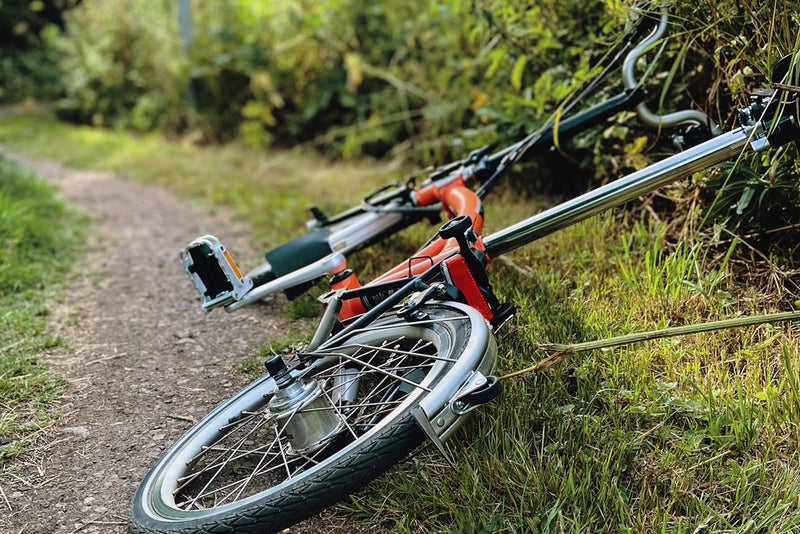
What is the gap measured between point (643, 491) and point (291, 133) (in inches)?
199

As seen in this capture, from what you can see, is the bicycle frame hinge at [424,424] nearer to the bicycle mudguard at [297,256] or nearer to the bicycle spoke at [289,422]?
the bicycle spoke at [289,422]

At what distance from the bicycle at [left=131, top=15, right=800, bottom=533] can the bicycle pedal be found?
327 mm

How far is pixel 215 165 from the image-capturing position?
5773 millimetres

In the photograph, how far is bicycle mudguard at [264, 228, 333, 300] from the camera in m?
2.61

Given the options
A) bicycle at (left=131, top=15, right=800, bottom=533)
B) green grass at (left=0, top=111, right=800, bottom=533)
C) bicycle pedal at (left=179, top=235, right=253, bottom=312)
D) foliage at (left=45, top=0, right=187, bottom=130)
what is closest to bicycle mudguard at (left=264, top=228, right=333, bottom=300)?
green grass at (left=0, top=111, right=800, bottom=533)

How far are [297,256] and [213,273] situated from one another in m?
0.50

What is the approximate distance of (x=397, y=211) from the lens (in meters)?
2.67

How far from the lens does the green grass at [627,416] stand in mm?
1565

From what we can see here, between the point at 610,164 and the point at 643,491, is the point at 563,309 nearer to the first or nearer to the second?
the point at 643,491

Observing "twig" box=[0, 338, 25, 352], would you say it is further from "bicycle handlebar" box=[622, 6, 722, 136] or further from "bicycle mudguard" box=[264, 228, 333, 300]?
"bicycle handlebar" box=[622, 6, 722, 136]

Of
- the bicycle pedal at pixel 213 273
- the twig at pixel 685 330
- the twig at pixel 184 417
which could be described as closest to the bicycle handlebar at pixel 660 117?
the twig at pixel 685 330

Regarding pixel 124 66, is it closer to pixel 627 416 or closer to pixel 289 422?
pixel 289 422

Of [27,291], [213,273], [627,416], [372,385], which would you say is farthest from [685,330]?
[27,291]

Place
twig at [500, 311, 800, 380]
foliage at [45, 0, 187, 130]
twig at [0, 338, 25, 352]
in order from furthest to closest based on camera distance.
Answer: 1. foliage at [45, 0, 187, 130]
2. twig at [0, 338, 25, 352]
3. twig at [500, 311, 800, 380]
